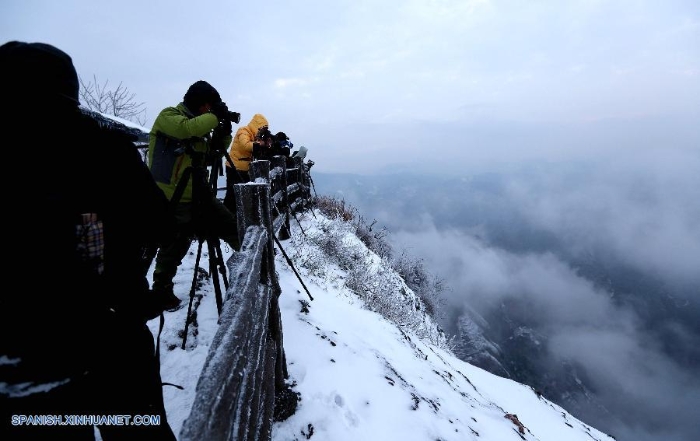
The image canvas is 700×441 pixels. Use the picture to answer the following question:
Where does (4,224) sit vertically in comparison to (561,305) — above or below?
above

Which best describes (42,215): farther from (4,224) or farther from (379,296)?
(379,296)

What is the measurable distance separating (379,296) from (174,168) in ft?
20.5

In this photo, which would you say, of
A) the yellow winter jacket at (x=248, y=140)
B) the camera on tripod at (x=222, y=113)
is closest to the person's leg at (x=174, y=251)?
the camera on tripod at (x=222, y=113)

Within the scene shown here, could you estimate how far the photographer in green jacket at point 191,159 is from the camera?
320 centimetres

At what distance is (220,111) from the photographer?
11.1 ft

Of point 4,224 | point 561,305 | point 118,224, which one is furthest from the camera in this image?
point 561,305

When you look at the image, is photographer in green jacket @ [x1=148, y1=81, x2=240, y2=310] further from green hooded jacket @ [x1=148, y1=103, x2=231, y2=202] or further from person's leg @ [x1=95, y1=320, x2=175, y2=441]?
person's leg @ [x1=95, y1=320, x2=175, y2=441]

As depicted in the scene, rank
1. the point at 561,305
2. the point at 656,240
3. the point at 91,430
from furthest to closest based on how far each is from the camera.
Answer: the point at 656,240 < the point at 561,305 < the point at 91,430

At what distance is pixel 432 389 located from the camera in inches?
168

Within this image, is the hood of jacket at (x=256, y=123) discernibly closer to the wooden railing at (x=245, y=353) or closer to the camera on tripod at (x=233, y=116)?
the camera on tripod at (x=233, y=116)

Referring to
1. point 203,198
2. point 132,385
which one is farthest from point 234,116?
A: point 132,385

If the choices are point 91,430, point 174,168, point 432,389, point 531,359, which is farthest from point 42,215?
point 531,359

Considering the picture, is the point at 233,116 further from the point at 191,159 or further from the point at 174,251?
the point at 174,251

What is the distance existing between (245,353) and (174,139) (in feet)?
8.39
